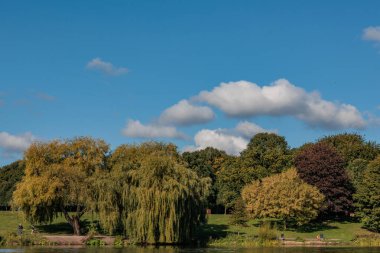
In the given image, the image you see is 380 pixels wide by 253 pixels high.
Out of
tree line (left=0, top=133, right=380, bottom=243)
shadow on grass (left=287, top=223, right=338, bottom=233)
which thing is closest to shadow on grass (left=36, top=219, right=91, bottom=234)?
tree line (left=0, top=133, right=380, bottom=243)

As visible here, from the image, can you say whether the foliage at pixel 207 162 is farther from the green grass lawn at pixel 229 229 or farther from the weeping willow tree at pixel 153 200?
the weeping willow tree at pixel 153 200

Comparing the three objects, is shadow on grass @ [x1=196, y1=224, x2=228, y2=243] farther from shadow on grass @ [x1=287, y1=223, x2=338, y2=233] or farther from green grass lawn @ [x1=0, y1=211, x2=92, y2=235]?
green grass lawn @ [x1=0, y1=211, x2=92, y2=235]

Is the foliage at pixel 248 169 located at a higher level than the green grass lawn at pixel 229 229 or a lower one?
higher

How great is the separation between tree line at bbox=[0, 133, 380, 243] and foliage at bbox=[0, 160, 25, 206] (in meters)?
36.0

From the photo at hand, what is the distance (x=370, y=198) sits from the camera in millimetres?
73062

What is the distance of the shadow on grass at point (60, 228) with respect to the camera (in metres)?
67.6

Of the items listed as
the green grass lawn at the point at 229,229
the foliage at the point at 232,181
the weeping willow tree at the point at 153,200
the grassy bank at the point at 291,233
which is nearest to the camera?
the weeping willow tree at the point at 153,200

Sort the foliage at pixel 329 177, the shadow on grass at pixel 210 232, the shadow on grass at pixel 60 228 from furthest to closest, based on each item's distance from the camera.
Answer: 1. the foliage at pixel 329 177
2. the shadow on grass at pixel 60 228
3. the shadow on grass at pixel 210 232

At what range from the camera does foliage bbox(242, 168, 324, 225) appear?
7306 cm

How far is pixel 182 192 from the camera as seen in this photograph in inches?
2250

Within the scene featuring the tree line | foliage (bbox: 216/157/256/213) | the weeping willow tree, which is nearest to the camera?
the weeping willow tree

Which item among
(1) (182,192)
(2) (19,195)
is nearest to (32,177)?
(2) (19,195)

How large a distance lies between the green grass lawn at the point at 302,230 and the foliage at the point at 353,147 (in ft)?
79.6

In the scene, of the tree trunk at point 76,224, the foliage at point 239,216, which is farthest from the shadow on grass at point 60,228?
the foliage at point 239,216
